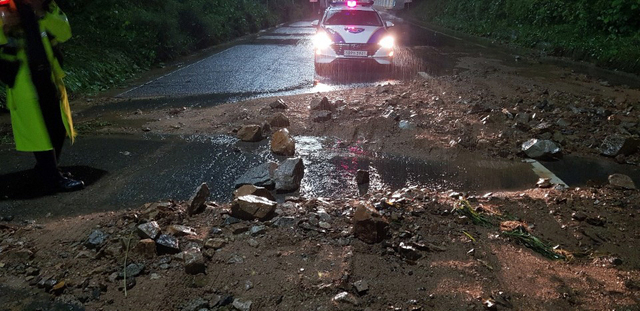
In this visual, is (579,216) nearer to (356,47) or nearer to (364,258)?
(364,258)

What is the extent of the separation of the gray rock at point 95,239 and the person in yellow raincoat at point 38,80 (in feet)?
4.47

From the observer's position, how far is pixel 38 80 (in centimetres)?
423

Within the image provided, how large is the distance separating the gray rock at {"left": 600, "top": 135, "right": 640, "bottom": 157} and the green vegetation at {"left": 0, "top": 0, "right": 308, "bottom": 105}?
29.3 ft

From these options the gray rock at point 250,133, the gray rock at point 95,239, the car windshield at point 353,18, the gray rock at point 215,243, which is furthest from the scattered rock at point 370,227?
the car windshield at point 353,18

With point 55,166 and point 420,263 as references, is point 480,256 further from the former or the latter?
point 55,166

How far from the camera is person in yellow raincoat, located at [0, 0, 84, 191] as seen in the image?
403 cm

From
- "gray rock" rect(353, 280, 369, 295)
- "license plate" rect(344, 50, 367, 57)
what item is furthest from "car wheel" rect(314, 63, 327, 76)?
"gray rock" rect(353, 280, 369, 295)

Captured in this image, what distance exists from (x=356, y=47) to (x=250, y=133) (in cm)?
525

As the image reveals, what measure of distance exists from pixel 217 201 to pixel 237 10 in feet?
75.7

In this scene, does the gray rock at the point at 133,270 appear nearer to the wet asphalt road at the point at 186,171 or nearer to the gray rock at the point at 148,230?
the gray rock at the point at 148,230

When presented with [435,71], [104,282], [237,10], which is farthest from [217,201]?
[237,10]

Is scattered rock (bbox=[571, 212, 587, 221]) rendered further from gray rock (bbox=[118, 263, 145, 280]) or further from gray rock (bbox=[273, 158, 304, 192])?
gray rock (bbox=[118, 263, 145, 280])

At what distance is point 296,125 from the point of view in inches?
259

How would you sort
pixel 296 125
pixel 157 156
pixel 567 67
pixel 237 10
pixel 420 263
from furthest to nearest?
pixel 237 10
pixel 567 67
pixel 296 125
pixel 157 156
pixel 420 263
